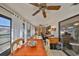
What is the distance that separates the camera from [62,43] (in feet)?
6.51

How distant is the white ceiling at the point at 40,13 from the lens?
6.19 feet

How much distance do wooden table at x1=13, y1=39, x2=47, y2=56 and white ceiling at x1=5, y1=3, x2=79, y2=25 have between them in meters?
0.41

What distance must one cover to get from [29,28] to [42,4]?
518 mm

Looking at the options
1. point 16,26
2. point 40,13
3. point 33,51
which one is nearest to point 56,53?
point 33,51

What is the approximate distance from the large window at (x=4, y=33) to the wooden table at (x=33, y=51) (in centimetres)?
20

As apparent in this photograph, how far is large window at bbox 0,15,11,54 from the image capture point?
1828 millimetres

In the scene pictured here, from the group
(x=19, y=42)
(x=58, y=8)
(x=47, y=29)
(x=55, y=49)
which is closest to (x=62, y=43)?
(x=55, y=49)

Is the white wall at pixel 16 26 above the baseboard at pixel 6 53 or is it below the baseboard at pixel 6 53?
above

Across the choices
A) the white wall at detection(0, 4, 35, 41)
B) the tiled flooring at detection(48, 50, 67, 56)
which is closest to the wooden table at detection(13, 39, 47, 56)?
the tiled flooring at detection(48, 50, 67, 56)

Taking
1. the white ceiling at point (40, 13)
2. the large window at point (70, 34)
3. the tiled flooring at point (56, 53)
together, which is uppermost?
the white ceiling at point (40, 13)

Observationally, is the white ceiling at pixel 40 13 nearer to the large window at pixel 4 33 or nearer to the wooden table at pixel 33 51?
the large window at pixel 4 33

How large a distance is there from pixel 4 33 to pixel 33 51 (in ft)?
1.94

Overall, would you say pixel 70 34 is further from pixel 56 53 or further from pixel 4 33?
pixel 4 33

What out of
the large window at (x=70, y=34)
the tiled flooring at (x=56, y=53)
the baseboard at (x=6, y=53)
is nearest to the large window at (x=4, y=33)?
the baseboard at (x=6, y=53)
